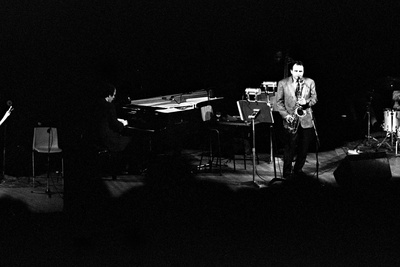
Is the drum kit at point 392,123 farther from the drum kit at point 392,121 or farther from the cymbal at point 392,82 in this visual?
the cymbal at point 392,82

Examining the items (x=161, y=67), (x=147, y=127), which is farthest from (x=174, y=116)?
(x=161, y=67)

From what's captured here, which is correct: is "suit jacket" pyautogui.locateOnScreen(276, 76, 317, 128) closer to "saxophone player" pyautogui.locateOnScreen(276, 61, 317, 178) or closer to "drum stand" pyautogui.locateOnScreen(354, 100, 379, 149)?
"saxophone player" pyautogui.locateOnScreen(276, 61, 317, 178)

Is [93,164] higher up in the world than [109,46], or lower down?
lower down

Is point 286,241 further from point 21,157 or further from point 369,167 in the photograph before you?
point 21,157

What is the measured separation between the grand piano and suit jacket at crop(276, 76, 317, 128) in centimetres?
139

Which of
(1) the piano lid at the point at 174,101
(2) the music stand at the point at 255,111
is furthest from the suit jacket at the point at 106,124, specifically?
(2) the music stand at the point at 255,111

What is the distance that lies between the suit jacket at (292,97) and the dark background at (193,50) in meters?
2.13

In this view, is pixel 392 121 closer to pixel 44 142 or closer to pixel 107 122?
pixel 107 122

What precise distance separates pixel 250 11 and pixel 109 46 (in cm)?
293

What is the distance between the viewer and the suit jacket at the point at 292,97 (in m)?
7.75

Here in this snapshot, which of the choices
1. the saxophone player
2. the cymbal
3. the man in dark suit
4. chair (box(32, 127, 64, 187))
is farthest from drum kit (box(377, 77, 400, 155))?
chair (box(32, 127, 64, 187))

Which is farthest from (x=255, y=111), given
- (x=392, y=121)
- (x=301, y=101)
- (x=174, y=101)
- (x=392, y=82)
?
(x=392, y=82)

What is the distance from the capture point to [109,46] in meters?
8.32

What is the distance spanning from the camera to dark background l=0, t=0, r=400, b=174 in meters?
6.12
